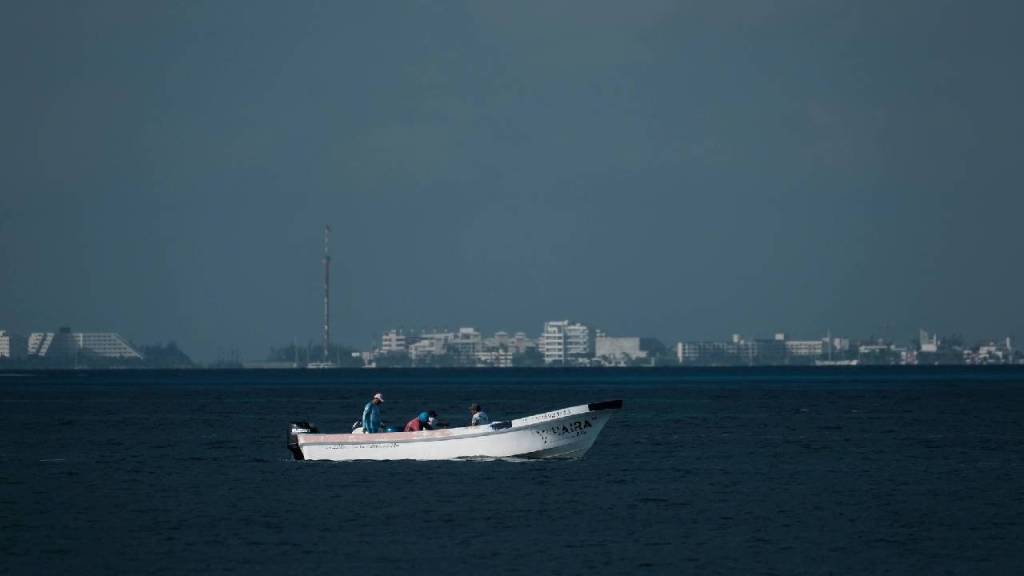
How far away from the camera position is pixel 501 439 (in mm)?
57688

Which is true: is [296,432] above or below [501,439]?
above

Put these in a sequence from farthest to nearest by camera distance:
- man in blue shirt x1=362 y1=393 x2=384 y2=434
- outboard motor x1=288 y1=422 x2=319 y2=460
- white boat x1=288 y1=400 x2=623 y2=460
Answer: outboard motor x1=288 y1=422 x2=319 y2=460
man in blue shirt x1=362 y1=393 x2=384 y2=434
white boat x1=288 y1=400 x2=623 y2=460

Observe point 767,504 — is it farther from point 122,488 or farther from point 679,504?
point 122,488

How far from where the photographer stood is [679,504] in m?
47.9

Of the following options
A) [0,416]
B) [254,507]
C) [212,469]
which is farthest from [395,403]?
[254,507]

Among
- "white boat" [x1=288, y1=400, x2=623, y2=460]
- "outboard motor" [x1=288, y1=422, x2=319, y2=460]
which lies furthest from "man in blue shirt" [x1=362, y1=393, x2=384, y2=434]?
"outboard motor" [x1=288, y1=422, x2=319, y2=460]

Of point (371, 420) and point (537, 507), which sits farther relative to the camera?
point (371, 420)

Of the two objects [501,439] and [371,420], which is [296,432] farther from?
[501,439]

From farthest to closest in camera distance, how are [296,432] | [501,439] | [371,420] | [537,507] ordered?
[296,432] → [371,420] → [501,439] → [537,507]

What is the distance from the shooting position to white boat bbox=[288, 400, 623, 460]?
57.4m

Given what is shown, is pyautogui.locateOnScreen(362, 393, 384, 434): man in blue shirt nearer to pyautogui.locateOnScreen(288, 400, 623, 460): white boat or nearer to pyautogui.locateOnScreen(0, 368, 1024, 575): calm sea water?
pyautogui.locateOnScreen(288, 400, 623, 460): white boat

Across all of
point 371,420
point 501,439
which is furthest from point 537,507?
point 371,420

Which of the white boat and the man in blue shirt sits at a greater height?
the man in blue shirt

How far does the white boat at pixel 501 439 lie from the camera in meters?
57.4
